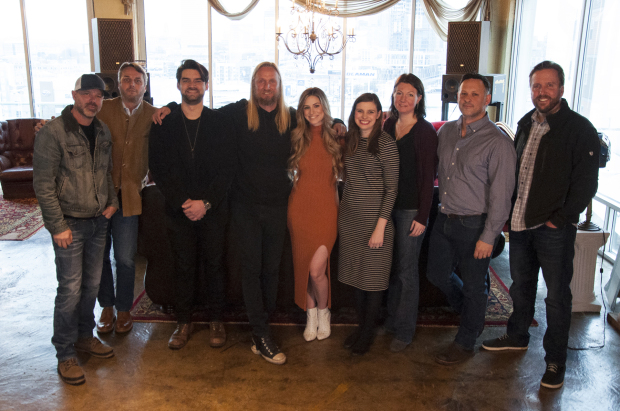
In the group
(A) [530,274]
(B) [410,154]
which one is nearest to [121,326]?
(B) [410,154]

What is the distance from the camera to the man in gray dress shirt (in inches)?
84.9

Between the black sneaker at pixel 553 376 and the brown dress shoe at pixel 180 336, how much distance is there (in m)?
1.83

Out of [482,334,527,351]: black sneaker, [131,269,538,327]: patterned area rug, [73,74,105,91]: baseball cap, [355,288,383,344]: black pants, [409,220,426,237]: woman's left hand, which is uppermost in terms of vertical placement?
[73,74,105,91]: baseball cap

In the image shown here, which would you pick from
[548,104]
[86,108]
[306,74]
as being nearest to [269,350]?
[86,108]

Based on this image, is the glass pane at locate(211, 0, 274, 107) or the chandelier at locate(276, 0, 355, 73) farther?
the glass pane at locate(211, 0, 274, 107)

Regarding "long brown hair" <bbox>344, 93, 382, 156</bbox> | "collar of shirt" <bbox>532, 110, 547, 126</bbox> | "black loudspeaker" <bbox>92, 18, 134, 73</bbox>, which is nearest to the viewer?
"collar of shirt" <bbox>532, 110, 547, 126</bbox>

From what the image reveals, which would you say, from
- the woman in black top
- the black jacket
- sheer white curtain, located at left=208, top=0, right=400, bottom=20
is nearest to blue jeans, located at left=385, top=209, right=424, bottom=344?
the woman in black top

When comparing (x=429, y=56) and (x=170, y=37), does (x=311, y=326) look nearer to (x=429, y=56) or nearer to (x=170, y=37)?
(x=429, y=56)

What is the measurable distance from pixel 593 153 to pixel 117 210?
230 centimetres

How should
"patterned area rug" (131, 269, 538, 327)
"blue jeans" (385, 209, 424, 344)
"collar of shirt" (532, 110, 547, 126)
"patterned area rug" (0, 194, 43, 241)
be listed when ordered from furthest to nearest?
"patterned area rug" (0, 194, 43, 241)
"patterned area rug" (131, 269, 538, 327)
"blue jeans" (385, 209, 424, 344)
"collar of shirt" (532, 110, 547, 126)

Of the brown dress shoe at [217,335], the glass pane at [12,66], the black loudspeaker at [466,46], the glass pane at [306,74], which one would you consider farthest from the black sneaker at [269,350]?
the glass pane at [12,66]

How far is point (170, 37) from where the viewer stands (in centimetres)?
752

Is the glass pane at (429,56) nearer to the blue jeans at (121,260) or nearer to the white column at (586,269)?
the white column at (586,269)

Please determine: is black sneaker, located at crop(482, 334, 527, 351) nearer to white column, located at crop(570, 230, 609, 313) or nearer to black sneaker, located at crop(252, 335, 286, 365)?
white column, located at crop(570, 230, 609, 313)
